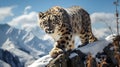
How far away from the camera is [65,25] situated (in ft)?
51.9

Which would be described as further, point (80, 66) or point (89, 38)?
point (89, 38)

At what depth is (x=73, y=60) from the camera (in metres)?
15.2

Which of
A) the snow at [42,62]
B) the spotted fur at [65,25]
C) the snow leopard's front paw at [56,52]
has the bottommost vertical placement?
the snow at [42,62]

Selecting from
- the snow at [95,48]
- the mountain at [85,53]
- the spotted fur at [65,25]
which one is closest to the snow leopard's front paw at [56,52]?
the spotted fur at [65,25]

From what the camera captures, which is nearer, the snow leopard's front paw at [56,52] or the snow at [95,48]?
the snow leopard's front paw at [56,52]

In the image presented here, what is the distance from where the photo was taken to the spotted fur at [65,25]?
15.3 m

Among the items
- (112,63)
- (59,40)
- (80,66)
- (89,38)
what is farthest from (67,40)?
(89,38)

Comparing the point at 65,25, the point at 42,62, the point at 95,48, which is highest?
the point at 65,25

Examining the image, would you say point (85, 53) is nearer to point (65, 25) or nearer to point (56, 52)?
point (56, 52)

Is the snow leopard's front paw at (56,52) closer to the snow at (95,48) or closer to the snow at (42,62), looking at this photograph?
the snow at (42,62)

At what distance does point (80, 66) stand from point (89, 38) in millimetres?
4330

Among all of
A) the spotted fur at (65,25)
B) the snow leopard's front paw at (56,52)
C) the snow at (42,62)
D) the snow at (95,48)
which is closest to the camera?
the snow at (42,62)

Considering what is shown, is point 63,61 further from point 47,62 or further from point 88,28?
point 88,28

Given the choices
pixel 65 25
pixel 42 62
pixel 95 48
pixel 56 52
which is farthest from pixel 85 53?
pixel 42 62
